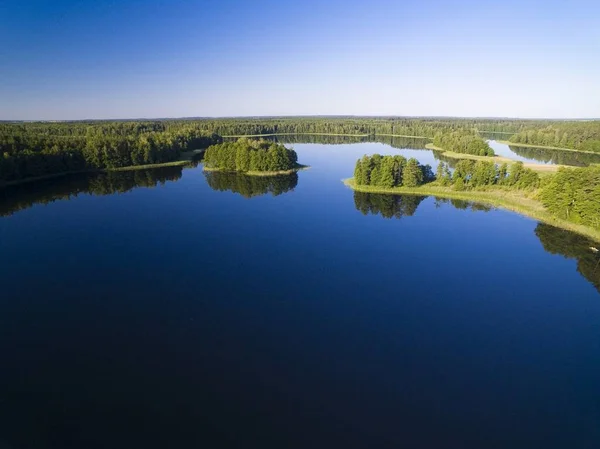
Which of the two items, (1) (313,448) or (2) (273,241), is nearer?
(1) (313,448)

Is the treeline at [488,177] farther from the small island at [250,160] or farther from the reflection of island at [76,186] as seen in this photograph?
the reflection of island at [76,186]

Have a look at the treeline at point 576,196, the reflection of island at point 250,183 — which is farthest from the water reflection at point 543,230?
the reflection of island at point 250,183

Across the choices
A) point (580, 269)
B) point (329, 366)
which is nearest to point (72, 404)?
point (329, 366)

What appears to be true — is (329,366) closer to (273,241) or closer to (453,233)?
(273,241)

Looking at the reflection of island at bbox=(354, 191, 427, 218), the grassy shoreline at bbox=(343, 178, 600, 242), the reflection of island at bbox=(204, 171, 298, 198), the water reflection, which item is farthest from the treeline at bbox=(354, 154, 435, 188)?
the reflection of island at bbox=(204, 171, 298, 198)

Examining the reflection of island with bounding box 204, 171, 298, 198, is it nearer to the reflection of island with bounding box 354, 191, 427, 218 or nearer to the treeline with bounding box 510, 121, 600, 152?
the reflection of island with bounding box 354, 191, 427, 218
